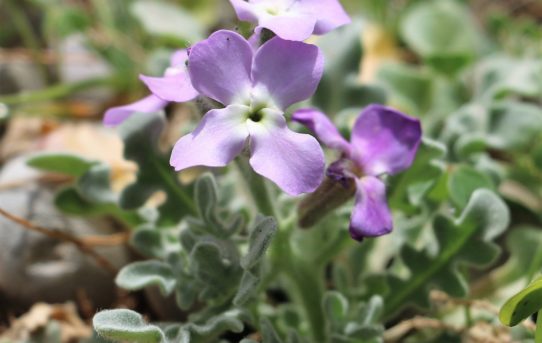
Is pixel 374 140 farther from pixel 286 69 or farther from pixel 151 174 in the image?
pixel 151 174

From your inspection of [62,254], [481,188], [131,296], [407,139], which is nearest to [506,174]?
[481,188]

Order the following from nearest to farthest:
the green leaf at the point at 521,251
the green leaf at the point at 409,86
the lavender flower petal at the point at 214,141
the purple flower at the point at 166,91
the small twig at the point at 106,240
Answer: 1. the lavender flower petal at the point at 214,141
2. the purple flower at the point at 166,91
3. the green leaf at the point at 521,251
4. the small twig at the point at 106,240
5. the green leaf at the point at 409,86

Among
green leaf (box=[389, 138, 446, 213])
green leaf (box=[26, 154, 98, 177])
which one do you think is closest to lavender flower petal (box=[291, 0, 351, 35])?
green leaf (box=[389, 138, 446, 213])

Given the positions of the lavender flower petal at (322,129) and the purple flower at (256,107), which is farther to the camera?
the lavender flower petal at (322,129)

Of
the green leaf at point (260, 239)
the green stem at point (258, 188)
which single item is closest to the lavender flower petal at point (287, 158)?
the green leaf at point (260, 239)

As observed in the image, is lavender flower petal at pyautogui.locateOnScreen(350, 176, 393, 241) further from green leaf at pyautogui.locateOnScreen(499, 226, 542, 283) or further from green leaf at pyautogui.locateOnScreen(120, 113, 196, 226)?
green leaf at pyautogui.locateOnScreen(499, 226, 542, 283)

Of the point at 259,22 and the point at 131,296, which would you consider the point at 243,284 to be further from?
the point at 131,296

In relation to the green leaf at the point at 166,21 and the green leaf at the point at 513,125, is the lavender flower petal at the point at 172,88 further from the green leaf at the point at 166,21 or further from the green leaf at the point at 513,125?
the green leaf at the point at 166,21
